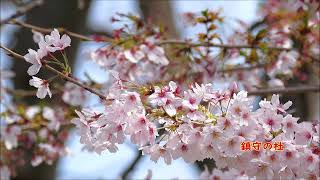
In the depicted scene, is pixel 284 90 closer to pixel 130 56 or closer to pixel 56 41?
pixel 130 56

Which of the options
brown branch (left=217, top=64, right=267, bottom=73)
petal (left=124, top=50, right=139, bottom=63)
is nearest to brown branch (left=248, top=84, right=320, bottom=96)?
brown branch (left=217, top=64, right=267, bottom=73)

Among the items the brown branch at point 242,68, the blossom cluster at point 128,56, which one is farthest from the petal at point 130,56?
the brown branch at point 242,68

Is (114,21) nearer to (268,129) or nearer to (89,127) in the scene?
(89,127)

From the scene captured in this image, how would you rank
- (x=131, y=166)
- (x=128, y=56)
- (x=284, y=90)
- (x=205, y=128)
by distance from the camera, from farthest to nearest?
(x=131, y=166)
(x=128, y=56)
(x=284, y=90)
(x=205, y=128)

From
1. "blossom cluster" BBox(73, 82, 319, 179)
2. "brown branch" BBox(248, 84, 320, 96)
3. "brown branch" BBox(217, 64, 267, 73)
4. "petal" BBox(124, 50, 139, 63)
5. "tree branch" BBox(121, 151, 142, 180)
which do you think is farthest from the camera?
"tree branch" BBox(121, 151, 142, 180)

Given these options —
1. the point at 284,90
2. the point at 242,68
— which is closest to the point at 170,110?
the point at 284,90

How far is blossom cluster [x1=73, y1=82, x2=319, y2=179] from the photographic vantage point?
1.64 meters

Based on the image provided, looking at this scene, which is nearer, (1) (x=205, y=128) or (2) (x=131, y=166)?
(1) (x=205, y=128)

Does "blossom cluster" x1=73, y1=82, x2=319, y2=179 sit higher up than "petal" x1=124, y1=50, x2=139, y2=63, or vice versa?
"petal" x1=124, y1=50, x2=139, y2=63

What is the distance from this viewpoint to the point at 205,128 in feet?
5.40

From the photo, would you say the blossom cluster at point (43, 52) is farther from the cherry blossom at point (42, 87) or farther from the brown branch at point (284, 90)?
the brown branch at point (284, 90)

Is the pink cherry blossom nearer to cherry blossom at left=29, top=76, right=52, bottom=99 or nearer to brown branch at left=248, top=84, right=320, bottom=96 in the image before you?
cherry blossom at left=29, top=76, right=52, bottom=99

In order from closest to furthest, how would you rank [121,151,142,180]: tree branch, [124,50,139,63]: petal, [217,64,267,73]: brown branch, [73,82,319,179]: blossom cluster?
[73,82,319,179]: blossom cluster → [124,50,139,63]: petal → [217,64,267,73]: brown branch → [121,151,142,180]: tree branch

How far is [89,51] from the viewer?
2924mm
